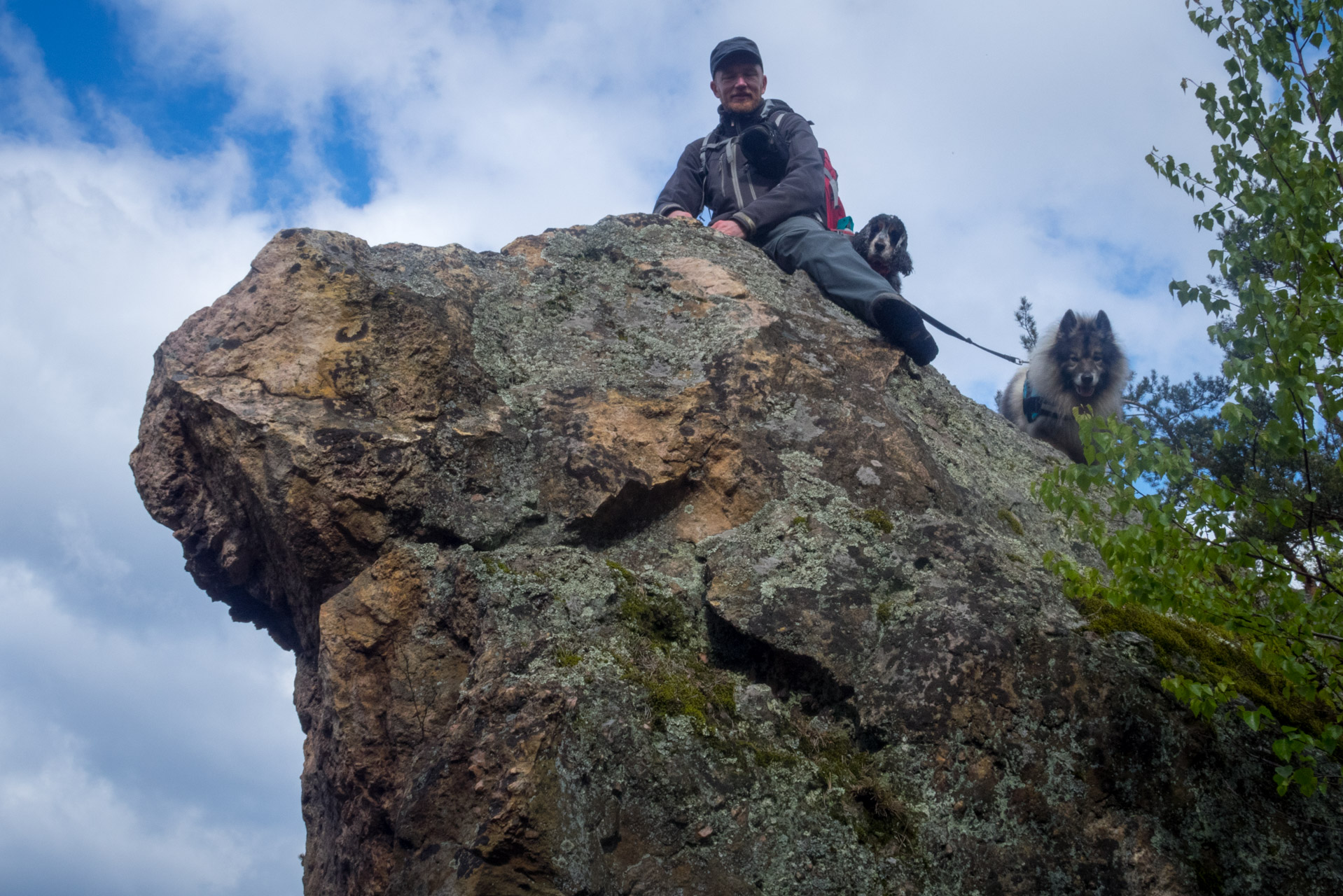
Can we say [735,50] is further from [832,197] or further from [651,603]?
[651,603]

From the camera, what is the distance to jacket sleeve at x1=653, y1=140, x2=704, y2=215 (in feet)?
18.2

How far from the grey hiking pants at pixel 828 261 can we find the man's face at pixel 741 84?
957 millimetres

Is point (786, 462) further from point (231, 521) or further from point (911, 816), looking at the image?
point (231, 521)

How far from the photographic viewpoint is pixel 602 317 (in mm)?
3928

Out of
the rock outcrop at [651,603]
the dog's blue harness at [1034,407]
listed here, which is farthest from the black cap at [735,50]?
the dog's blue harness at [1034,407]

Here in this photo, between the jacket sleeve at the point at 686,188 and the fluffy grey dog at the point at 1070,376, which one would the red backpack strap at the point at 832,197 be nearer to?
the jacket sleeve at the point at 686,188

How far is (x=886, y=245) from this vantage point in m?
6.80

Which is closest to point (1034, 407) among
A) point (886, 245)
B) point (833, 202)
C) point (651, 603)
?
point (886, 245)

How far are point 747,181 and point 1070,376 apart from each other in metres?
4.13

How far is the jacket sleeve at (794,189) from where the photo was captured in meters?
5.02

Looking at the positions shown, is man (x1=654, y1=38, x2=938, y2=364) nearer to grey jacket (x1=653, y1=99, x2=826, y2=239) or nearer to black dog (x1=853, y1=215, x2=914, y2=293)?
grey jacket (x1=653, y1=99, x2=826, y2=239)

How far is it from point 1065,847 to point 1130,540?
0.91 m

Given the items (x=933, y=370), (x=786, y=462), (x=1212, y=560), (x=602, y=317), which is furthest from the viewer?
(x=933, y=370)

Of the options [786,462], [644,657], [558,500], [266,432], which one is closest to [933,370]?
[786,462]
